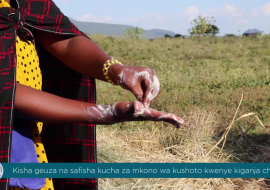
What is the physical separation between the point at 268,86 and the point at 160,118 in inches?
192

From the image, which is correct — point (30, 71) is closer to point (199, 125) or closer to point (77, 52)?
point (77, 52)

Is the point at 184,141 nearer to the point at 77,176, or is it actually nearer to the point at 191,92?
the point at 77,176

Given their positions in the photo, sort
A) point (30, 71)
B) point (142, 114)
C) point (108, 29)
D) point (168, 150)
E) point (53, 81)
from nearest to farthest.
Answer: point (142, 114)
point (30, 71)
point (53, 81)
point (168, 150)
point (108, 29)

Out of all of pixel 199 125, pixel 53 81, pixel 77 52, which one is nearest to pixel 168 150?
pixel 199 125

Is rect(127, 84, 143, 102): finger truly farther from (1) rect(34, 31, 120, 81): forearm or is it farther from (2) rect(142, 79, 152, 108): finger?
(1) rect(34, 31, 120, 81): forearm

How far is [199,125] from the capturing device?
3160 mm

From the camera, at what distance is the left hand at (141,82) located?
1011 millimetres

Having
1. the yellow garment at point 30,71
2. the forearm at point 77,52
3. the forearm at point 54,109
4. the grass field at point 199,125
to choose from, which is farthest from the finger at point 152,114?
the grass field at point 199,125

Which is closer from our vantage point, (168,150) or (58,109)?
(58,109)

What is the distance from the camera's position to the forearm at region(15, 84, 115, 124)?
100 cm

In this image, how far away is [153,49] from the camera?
1077cm

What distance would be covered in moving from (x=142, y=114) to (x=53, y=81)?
63 centimetres

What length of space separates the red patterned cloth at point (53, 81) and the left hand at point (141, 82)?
337 mm

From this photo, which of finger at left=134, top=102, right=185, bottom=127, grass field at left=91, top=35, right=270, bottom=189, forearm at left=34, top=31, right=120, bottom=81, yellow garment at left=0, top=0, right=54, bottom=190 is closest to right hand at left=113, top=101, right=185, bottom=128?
finger at left=134, top=102, right=185, bottom=127
